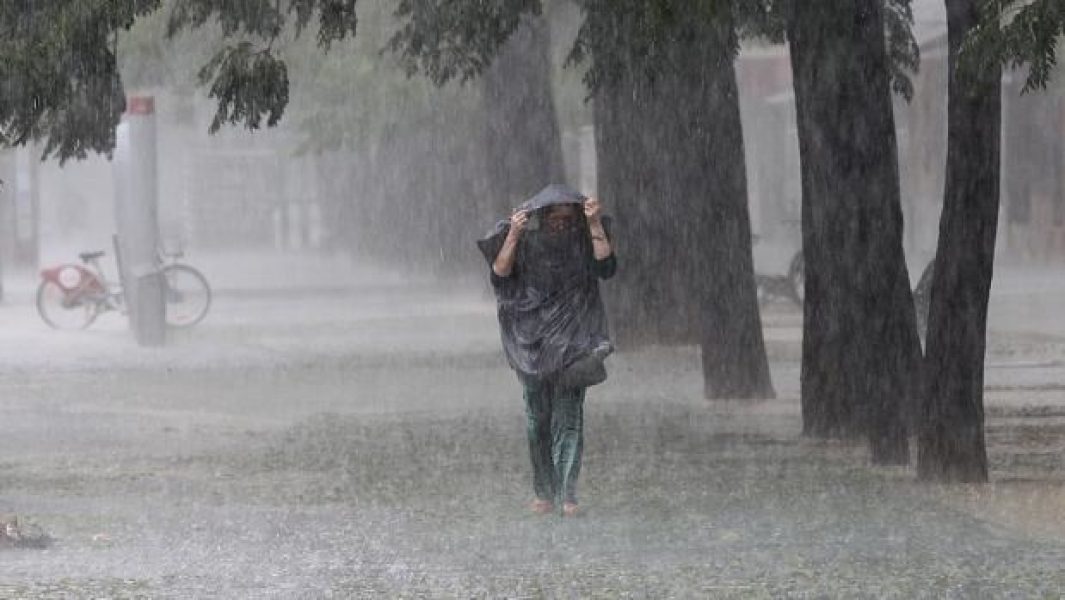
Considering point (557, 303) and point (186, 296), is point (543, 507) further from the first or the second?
point (186, 296)

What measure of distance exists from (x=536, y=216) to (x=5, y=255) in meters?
35.3

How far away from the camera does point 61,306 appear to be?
1076 inches

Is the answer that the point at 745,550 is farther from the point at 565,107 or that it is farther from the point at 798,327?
the point at 565,107

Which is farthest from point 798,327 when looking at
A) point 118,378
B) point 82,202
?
point 82,202

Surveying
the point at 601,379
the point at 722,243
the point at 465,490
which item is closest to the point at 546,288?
the point at 601,379

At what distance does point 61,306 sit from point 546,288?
17.2 metres

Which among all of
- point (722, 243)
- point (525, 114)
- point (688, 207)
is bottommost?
point (722, 243)

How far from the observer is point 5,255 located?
45000mm

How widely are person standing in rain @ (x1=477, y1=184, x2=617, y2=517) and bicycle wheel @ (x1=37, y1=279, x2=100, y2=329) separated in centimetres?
1681

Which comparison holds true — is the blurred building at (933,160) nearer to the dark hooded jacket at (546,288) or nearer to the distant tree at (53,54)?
the distant tree at (53,54)

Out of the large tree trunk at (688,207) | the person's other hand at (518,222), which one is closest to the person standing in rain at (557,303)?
the person's other hand at (518,222)

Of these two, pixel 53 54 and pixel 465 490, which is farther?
pixel 465 490

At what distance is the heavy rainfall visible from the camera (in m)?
9.83

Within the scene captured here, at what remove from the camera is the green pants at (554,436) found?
11031 millimetres
